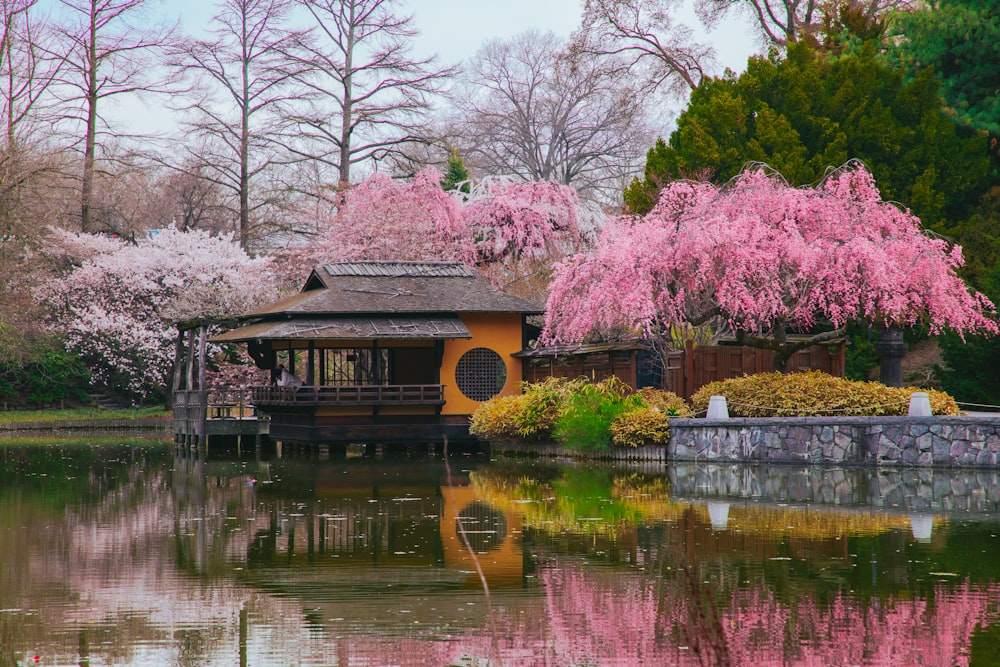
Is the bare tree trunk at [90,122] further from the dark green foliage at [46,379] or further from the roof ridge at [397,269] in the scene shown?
the roof ridge at [397,269]

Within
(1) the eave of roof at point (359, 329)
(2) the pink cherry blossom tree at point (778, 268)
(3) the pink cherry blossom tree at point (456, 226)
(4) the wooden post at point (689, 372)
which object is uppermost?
(3) the pink cherry blossom tree at point (456, 226)

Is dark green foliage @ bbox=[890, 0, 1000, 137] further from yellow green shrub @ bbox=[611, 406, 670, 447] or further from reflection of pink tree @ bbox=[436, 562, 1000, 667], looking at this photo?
reflection of pink tree @ bbox=[436, 562, 1000, 667]

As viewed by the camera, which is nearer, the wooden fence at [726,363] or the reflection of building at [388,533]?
the reflection of building at [388,533]

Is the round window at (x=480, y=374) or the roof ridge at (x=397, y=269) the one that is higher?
the roof ridge at (x=397, y=269)

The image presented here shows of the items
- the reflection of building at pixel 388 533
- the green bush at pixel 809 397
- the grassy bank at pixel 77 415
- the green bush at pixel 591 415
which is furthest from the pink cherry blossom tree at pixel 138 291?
the reflection of building at pixel 388 533

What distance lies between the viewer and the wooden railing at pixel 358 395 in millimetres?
27859

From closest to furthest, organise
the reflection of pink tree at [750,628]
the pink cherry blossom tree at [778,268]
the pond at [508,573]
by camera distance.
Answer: the reflection of pink tree at [750,628]
the pond at [508,573]
the pink cherry blossom tree at [778,268]

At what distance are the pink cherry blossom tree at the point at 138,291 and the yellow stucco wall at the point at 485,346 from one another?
13.2 m

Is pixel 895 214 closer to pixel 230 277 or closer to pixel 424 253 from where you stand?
pixel 424 253

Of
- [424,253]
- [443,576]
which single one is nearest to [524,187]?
[424,253]

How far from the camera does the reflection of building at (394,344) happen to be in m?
28.1

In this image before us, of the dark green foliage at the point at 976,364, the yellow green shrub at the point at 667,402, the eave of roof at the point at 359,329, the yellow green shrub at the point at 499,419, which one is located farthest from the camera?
the eave of roof at the point at 359,329

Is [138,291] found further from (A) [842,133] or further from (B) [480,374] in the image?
(A) [842,133]

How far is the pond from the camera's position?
7.67 meters
